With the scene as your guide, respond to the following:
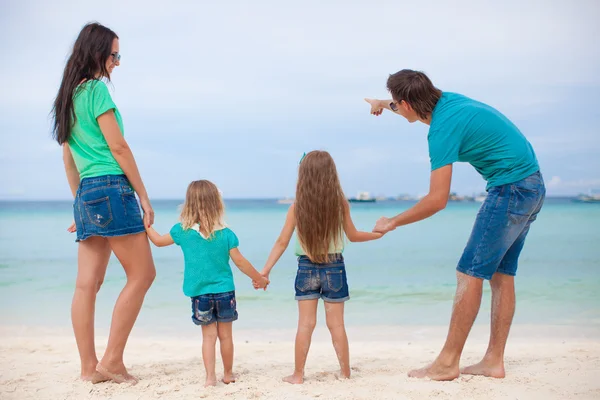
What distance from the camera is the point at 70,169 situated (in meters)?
3.43

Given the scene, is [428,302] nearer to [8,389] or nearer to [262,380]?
[262,380]

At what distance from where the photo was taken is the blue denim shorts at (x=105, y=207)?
313cm

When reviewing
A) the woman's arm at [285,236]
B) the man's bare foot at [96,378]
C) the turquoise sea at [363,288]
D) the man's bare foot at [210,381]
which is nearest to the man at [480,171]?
the woman's arm at [285,236]

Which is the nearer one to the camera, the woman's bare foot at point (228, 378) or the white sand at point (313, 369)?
the white sand at point (313, 369)

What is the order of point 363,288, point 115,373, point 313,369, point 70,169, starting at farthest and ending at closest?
point 363,288 → point 313,369 → point 70,169 → point 115,373

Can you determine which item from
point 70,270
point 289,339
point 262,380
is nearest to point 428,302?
point 289,339

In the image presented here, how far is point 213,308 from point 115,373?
0.68 meters

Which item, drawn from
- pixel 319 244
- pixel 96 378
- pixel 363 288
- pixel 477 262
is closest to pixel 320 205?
pixel 319 244

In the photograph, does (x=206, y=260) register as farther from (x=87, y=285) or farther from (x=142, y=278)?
(x=87, y=285)

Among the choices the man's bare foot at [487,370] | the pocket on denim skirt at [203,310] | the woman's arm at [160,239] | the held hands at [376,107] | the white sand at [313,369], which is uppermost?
the held hands at [376,107]

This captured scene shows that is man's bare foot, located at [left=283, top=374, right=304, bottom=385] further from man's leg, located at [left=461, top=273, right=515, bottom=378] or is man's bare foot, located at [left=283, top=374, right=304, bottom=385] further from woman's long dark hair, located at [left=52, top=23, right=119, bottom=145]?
woman's long dark hair, located at [left=52, top=23, right=119, bottom=145]

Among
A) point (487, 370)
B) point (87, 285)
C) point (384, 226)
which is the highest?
point (384, 226)

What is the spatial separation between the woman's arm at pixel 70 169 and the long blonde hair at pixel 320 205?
132cm

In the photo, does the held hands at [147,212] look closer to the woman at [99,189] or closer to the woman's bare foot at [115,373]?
the woman at [99,189]
